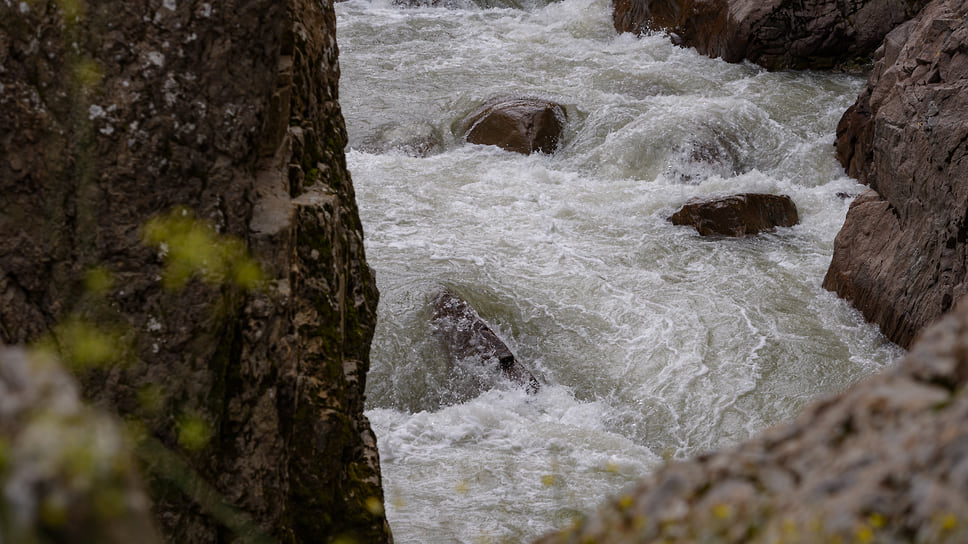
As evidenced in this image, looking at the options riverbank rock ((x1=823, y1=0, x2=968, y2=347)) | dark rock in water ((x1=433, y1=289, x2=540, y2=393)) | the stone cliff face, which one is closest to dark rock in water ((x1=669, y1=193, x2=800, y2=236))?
riverbank rock ((x1=823, y1=0, x2=968, y2=347))

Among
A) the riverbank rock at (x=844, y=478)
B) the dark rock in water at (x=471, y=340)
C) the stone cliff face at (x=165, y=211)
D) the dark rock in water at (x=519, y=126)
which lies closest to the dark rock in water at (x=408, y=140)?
the dark rock in water at (x=519, y=126)

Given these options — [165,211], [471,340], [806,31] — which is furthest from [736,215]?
[165,211]

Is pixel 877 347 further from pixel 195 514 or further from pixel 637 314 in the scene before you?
pixel 195 514

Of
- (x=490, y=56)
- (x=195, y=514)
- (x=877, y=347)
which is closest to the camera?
(x=195, y=514)

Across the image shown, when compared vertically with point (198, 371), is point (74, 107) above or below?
above

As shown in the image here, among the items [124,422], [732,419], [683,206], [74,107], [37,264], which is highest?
[74,107]

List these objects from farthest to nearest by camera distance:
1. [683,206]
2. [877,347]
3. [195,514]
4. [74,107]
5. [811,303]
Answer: [683,206] < [811,303] < [877,347] < [195,514] < [74,107]

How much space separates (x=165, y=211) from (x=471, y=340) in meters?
4.69

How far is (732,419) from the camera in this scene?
6.94 m

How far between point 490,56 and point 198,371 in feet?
41.4

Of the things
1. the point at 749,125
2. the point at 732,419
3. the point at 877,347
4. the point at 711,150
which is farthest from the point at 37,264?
the point at 749,125

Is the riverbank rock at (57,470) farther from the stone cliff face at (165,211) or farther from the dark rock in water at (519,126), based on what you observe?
the dark rock in water at (519,126)

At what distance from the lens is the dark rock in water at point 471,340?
23.8ft

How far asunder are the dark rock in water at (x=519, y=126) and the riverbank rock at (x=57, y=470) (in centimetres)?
1089
